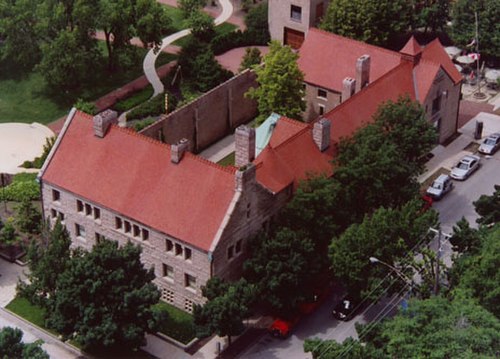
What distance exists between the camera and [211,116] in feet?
345

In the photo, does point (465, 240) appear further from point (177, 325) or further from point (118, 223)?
point (118, 223)

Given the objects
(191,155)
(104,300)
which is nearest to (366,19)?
(191,155)

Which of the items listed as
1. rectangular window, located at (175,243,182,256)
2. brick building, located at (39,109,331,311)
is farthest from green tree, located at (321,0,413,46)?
rectangular window, located at (175,243,182,256)

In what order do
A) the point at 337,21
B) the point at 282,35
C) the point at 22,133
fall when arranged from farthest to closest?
the point at 282,35 → the point at 337,21 → the point at 22,133

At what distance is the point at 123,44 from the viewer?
117 m

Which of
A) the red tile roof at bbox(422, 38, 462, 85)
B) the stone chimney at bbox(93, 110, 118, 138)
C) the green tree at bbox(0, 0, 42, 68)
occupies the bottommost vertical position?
the stone chimney at bbox(93, 110, 118, 138)

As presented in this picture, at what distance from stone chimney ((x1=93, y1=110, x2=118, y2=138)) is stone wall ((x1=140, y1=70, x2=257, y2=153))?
39.3ft

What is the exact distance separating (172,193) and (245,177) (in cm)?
698

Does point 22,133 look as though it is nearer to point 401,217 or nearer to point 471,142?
point 401,217

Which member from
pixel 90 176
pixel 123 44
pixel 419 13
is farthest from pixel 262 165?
pixel 419 13

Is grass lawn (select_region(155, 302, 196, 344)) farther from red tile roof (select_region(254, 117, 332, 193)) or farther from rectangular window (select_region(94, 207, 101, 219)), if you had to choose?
red tile roof (select_region(254, 117, 332, 193))

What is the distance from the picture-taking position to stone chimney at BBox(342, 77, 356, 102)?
97.9 meters

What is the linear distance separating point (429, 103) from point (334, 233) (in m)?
26.0

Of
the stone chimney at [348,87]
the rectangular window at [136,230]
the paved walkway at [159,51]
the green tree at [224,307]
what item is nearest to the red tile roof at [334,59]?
the stone chimney at [348,87]
